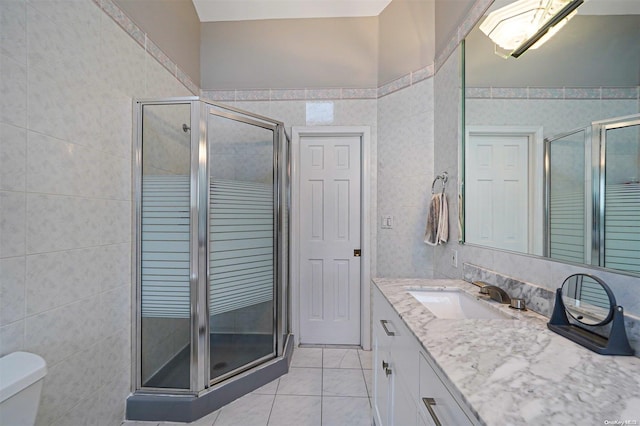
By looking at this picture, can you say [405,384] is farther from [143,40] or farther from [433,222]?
[143,40]

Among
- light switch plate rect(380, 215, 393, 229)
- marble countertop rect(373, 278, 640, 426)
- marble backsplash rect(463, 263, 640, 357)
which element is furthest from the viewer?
light switch plate rect(380, 215, 393, 229)

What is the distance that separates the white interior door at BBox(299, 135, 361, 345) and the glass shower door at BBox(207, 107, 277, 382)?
54 cm

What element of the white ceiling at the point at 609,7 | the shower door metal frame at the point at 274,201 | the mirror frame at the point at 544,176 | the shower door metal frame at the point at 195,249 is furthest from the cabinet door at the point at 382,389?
the white ceiling at the point at 609,7

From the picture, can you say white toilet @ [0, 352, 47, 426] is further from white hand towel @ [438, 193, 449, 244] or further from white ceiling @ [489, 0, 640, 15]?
white ceiling @ [489, 0, 640, 15]

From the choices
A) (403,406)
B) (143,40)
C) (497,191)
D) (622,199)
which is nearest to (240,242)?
(403,406)

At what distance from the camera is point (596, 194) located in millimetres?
835

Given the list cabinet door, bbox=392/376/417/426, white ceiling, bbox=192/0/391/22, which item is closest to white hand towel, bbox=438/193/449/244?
cabinet door, bbox=392/376/417/426

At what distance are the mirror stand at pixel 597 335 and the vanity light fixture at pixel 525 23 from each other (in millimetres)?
1037

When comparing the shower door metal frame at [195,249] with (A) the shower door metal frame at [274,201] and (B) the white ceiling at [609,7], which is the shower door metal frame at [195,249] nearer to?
(A) the shower door metal frame at [274,201]

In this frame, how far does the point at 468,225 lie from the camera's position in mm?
1586

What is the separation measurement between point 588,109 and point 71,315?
2275 millimetres

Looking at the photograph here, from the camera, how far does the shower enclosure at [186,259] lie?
5.28 feet

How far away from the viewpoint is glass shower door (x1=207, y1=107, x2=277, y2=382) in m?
1.72

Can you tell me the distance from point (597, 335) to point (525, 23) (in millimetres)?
1252
